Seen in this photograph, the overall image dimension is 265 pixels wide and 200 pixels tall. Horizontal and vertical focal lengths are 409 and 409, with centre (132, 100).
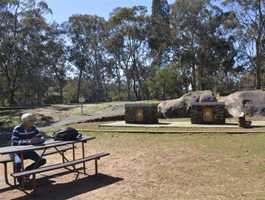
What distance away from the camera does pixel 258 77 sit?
117 feet

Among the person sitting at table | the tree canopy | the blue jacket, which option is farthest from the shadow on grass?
the tree canopy

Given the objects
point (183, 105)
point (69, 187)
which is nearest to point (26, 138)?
point (69, 187)

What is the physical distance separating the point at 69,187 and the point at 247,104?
46.1 ft

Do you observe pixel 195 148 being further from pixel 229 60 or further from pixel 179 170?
pixel 229 60

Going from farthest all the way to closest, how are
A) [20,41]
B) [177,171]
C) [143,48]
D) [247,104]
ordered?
[143,48] → [20,41] → [247,104] → [177,171]

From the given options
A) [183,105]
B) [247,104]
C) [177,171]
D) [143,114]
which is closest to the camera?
[177,171]

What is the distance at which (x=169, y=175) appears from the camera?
21.4 ft

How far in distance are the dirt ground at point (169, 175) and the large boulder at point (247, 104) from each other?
8407 mm

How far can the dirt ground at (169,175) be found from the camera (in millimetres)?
5504

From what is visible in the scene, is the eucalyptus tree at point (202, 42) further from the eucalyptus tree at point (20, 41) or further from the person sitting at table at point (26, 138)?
the person sitting at table at point (26, 138)

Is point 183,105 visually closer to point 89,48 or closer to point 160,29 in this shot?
point 160,29

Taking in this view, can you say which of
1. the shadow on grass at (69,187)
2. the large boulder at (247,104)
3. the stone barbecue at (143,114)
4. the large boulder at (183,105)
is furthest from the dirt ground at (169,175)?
the large boulder at (183,105)

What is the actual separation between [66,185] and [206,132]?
23.0 ft

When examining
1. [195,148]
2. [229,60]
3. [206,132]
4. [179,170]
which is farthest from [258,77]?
[179,170]
